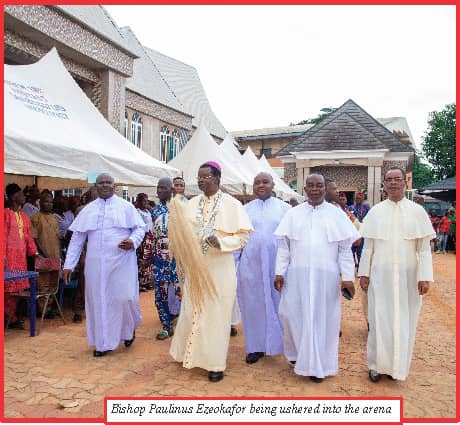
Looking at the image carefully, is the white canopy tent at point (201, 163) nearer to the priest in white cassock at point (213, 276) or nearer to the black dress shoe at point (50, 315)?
the black dress shoe at point (50, 315)

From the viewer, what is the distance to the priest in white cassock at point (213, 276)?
4.08 meters

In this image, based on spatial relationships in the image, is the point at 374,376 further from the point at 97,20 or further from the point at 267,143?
the point at 267,143

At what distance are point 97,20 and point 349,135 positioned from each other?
47.8ft

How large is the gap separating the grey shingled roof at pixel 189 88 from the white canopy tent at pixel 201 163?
10.5 metres

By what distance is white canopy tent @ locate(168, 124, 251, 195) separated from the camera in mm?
11523

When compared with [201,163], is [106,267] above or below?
below

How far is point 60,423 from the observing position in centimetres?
307

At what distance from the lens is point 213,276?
13.6 feet

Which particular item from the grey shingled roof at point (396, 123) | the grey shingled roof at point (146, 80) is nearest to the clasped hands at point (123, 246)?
the grey shingled roof at point (146, 80)

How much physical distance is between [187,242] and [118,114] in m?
9.49

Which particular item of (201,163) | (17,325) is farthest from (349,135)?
(17,325)

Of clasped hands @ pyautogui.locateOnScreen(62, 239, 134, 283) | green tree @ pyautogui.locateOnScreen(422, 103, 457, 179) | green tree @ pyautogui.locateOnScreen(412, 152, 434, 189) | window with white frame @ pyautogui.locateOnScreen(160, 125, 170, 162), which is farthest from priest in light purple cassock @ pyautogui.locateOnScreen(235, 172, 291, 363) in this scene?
green tree @ pyautogui.locateOnScreen(412, 152, 434, 189)

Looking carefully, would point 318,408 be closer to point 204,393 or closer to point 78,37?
point 204,393

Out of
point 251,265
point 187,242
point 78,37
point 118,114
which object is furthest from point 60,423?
point 118,114
